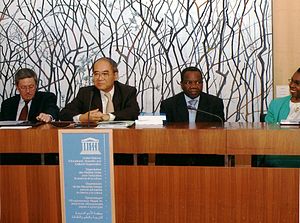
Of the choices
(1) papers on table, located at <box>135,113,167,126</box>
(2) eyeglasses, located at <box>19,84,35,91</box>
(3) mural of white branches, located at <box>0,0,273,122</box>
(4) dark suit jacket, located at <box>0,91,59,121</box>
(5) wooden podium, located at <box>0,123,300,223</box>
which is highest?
(3) mural of white branches, located at <box>0,0,273,122</box>

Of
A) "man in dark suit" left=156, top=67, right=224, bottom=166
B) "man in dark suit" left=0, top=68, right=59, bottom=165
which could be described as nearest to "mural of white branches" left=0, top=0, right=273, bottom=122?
"man in dark suit" left=156, top=67, right=224, bottom=166

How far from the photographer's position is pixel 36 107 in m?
4.34

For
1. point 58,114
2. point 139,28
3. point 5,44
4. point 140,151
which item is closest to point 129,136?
point 140,151

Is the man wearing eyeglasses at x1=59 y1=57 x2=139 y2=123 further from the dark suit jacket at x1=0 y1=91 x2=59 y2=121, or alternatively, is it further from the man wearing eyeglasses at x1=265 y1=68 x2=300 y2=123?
the man wearing eyeglasses at x1=265 y1=68 x2=300 y2=123

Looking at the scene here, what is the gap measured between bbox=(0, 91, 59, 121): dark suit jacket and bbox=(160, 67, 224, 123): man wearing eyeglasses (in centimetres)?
96

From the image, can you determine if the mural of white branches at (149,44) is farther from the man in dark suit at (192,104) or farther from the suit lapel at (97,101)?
the suit lapel at (97,101)

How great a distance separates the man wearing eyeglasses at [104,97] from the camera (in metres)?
3.90

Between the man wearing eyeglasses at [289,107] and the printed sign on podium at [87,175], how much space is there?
1496 millimetres

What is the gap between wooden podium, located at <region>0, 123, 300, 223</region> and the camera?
2861mm

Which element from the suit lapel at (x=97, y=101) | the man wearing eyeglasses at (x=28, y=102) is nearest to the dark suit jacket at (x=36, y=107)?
the man wearing eyeglasses at (x=28, y=102)

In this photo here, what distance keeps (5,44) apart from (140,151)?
2.90 metres

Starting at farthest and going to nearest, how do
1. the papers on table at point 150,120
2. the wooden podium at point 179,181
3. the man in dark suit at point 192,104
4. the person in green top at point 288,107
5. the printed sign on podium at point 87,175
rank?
1. the man in dark suit at point 192,104
2. the person in green top at point 288,107
3. the papers on table at point 150,120
4. the printed sign on podium at point 87,175
5. the wooden podium at point 179,181

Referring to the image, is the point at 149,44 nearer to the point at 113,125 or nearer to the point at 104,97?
the point at 104,97

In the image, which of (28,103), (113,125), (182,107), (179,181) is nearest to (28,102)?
(28,103)
